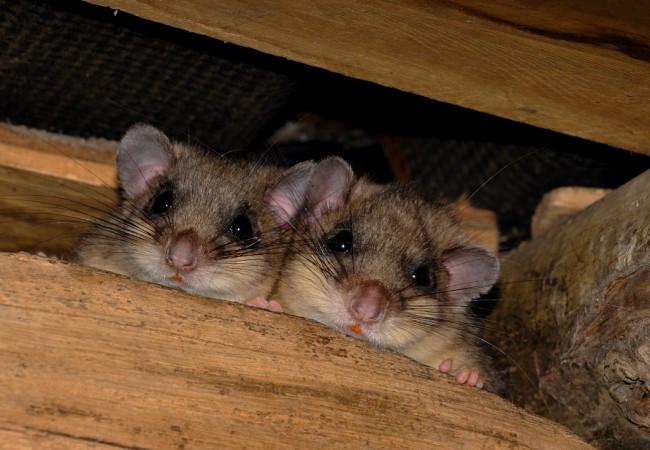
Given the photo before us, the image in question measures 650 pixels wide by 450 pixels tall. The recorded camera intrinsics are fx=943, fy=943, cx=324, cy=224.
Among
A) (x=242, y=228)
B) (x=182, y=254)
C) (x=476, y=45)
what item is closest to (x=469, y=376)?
(x=242, y=228)

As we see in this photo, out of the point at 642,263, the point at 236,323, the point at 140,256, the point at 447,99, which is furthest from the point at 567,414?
the point at 140,256

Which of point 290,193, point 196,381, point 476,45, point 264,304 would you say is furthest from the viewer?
point 290,193

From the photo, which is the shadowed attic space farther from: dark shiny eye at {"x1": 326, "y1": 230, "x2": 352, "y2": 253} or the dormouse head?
dark shiny eye at {"x1": 326, "y1": 230, "x2": 352, "y2": 253}

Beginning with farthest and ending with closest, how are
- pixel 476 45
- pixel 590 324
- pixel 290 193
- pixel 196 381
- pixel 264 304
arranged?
pixel 290 193
pixel 264 304
pixel 590 324
pixel 476 45
pixel 196 381

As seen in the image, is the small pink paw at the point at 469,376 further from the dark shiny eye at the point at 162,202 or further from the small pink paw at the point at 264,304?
the dark shiny eye at the point at 162,202

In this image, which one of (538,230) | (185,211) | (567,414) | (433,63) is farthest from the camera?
(538,230)

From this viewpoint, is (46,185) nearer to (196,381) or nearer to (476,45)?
(196,381)

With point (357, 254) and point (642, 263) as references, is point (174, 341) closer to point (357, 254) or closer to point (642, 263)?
point (357, 254)
